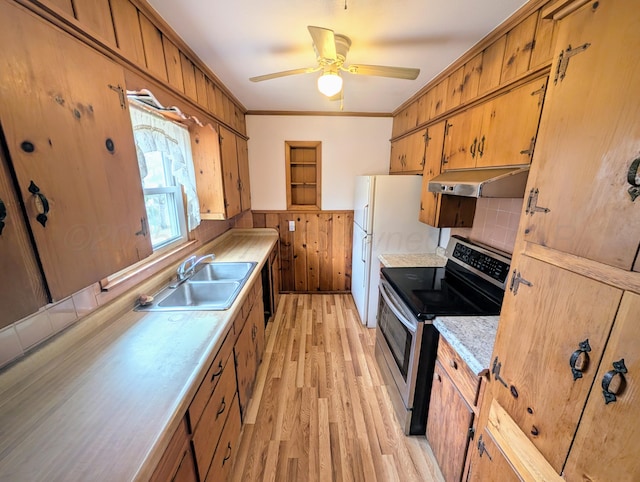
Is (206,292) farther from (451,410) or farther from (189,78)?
(451,410)

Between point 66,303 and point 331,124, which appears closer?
point 66,303

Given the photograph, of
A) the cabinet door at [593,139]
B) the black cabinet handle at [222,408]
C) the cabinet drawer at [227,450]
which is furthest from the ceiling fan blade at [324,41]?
the cabinet drawer at [227,450]

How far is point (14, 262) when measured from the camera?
0.65 m

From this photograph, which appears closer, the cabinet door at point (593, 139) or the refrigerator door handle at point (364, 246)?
the cabinet door at point (593, 139)

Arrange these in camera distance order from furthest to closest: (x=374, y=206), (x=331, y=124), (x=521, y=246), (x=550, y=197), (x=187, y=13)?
(x=331, y=124) < (x=374, y=206) < (x=187, y=13) < (x=521, y=246) < (x=550, y=197)

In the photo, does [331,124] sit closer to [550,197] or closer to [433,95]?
[433,95]

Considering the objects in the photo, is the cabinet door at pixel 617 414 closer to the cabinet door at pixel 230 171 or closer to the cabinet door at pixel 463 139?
the cabinet door at pixel 463 139

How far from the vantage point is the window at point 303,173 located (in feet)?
10.8

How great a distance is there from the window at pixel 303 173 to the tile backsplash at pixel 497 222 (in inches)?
76.5

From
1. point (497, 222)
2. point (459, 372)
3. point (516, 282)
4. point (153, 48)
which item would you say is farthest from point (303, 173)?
point (516, 282)

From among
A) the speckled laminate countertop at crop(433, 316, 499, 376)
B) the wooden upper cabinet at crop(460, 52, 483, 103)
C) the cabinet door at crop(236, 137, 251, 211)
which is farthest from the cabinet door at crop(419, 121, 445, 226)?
the cabinet door at crop(236, 137, 251, 211)

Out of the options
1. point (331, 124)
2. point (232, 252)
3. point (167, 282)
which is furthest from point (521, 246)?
point (331, 124)

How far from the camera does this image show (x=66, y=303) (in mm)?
1089

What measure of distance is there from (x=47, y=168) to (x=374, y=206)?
223 cm
